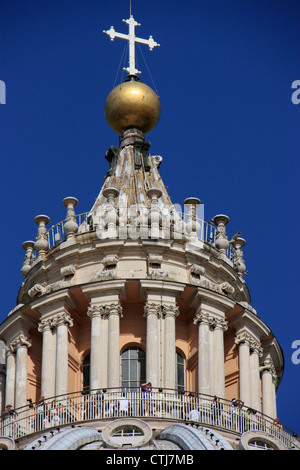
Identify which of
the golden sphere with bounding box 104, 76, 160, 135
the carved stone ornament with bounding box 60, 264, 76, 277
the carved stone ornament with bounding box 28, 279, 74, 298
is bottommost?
the carved stone ornament with bounding box 28, 279, 74, 298

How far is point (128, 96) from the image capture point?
70062mm

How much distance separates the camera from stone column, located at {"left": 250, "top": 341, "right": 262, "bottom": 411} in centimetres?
6312

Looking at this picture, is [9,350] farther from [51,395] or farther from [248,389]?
[248,389]

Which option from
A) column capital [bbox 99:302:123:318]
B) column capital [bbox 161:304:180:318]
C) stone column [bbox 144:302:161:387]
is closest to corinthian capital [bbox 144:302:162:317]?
stone column [bbox 144:302:161:387]

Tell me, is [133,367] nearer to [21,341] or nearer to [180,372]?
[180,372]

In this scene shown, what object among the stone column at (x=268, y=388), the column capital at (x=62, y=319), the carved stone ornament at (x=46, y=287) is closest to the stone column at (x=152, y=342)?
the column capital at (x=62, y=319)

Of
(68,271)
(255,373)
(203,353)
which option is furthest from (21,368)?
(255,373)

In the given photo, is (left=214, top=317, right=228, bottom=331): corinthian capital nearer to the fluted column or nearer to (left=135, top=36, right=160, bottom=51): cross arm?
the fluted column

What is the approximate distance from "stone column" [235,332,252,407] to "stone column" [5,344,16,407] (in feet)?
23.7

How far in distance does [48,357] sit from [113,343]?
224cm

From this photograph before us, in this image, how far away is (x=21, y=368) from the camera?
63.3 meters

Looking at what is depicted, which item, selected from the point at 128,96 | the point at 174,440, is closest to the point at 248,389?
the point at 174,440

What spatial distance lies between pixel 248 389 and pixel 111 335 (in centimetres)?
486

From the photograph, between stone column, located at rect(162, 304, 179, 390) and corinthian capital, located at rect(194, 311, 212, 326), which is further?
corinthian capital, located at rect(194, 311, 212, 326)
